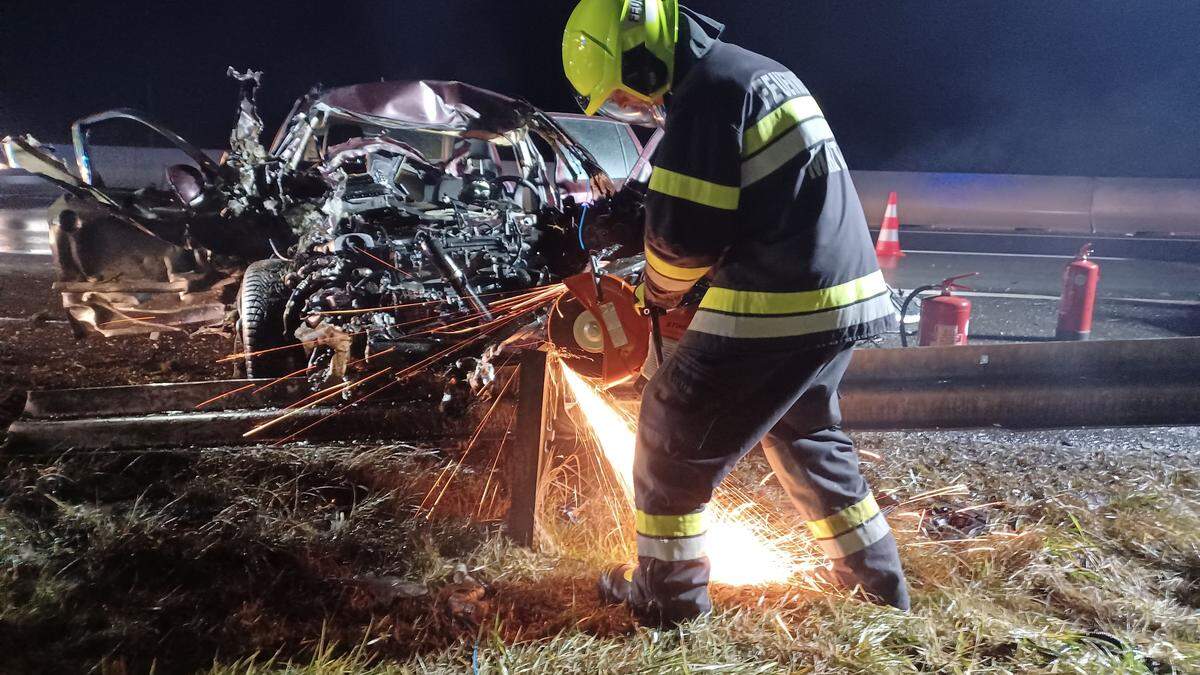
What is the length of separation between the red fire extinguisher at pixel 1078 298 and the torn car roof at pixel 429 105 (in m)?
4.46

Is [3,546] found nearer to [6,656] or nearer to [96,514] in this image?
[96,514]

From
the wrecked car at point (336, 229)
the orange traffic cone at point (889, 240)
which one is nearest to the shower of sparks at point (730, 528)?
the wrecked car at point (336, 229)

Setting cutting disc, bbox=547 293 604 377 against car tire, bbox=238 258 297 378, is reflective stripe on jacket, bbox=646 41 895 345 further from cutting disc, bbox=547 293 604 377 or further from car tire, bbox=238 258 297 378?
car tire, bbox=238 258 297 378

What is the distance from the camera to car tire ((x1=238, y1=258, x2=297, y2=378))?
3965 millimetres

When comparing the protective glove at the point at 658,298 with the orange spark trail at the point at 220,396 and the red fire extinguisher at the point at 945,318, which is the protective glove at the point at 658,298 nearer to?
the orange spark trail at the point at 220,396

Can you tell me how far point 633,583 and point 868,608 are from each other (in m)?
0.77

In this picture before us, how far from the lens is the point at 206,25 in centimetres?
1552

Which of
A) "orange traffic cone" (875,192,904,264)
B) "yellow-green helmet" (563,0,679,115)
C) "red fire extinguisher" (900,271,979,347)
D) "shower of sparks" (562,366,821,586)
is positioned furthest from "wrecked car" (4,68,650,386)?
"orange traffic cone" (875,192,904,264)

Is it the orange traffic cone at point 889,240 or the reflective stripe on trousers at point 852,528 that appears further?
the orange traffic cone at point 889,240

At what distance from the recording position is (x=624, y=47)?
2.18 metres

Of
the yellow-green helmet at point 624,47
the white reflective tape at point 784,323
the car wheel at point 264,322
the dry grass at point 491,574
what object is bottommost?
the dry grass at point 491,574

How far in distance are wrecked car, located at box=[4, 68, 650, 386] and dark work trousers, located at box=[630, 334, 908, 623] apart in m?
0.74

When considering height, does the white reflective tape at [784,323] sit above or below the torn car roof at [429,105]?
below

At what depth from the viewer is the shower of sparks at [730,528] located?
268cm
